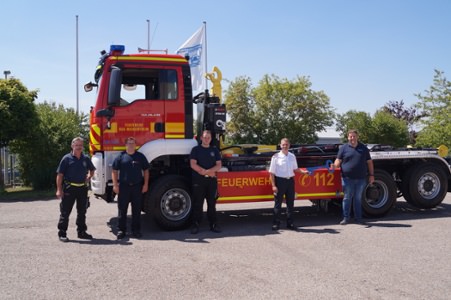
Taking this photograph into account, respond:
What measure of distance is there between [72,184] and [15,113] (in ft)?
30.4

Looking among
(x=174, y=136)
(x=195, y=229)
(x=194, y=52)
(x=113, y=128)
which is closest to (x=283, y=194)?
(x=195, y=229)

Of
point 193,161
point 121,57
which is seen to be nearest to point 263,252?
point 193,161

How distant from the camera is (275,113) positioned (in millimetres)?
30641

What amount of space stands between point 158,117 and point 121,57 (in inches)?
49.1

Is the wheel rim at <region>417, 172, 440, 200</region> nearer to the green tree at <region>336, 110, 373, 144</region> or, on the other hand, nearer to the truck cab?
the truck cab

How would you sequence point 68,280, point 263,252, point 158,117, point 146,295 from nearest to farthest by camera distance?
point 146,295
point 68,280
point 263,252
point 158,117

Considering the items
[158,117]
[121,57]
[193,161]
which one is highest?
[121,57]

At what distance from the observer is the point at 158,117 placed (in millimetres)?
7672

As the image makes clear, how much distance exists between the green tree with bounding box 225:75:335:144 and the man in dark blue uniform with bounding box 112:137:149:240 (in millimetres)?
23363

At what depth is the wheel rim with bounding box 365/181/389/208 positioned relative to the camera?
886cm

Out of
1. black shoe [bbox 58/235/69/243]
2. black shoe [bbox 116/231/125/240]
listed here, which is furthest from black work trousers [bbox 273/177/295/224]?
black shoe [bbox 58/235/69/243]

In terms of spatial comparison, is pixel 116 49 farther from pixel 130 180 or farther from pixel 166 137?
pixel 130 180

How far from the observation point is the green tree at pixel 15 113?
14539 mm

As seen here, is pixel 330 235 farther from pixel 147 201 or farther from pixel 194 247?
pixel 147 201
